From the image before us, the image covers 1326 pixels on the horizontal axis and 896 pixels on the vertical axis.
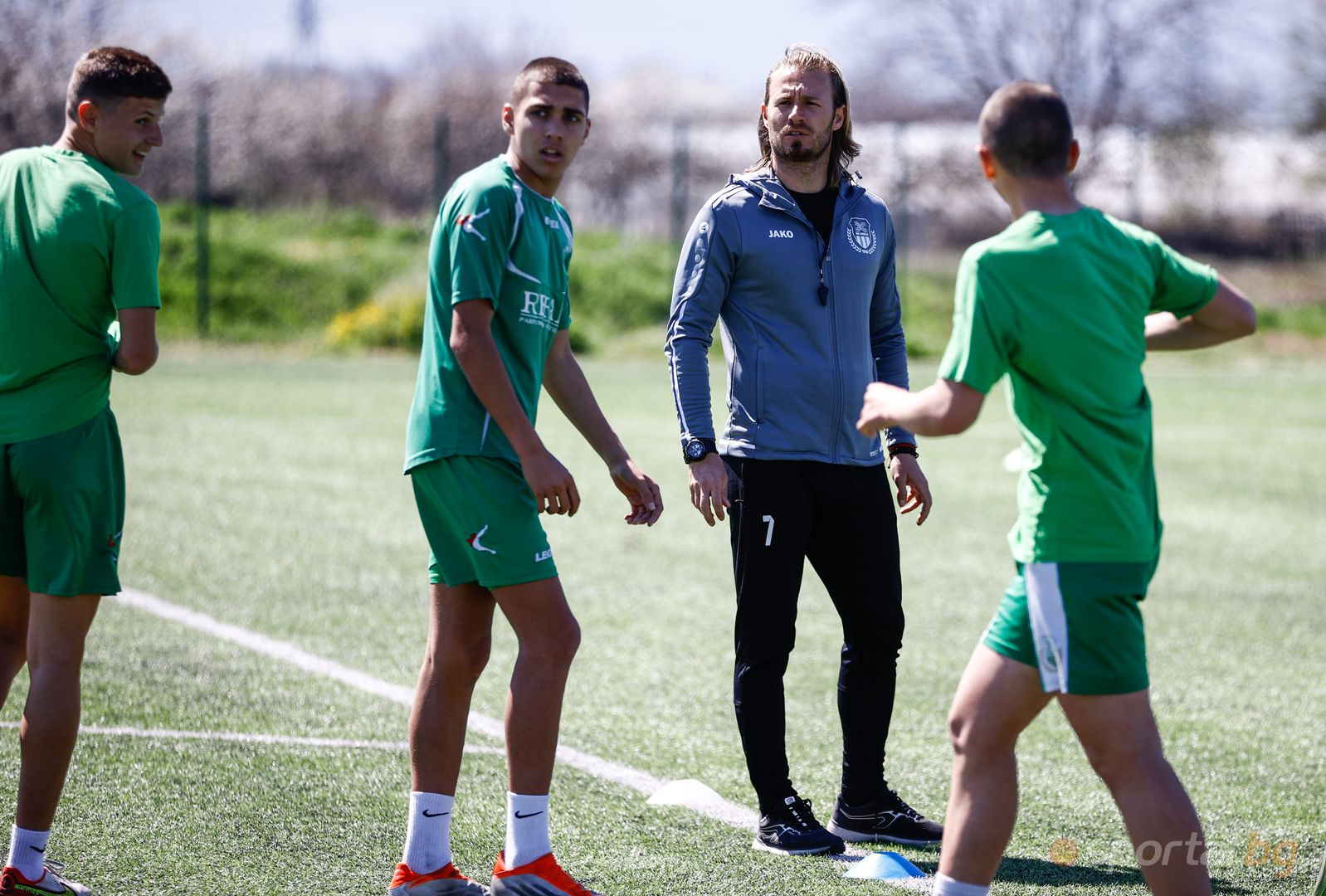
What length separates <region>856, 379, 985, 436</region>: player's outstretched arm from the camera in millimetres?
3139

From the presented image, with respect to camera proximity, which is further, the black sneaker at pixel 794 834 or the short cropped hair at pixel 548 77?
the black sneaker at pixel 794 834

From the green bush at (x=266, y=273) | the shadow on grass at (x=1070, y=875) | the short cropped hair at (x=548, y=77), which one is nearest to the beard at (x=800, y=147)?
the short cropped hair at (x=548, y=77)

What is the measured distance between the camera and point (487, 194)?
364cm

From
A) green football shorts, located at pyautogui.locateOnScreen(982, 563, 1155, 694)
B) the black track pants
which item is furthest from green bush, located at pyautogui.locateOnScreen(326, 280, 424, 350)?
green football shorts, located at pyautogui.locateOnScreen(982, 563, 1155, 694)

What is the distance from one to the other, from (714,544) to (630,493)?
5.74m

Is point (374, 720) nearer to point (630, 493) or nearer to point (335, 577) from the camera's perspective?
point (630, 493)

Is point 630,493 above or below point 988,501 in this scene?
above

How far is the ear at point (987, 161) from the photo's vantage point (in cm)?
320

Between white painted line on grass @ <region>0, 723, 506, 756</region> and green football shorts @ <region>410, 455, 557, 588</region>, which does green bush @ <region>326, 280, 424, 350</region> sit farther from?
green football shorts @ <region>410, 455, 557, 588</region>

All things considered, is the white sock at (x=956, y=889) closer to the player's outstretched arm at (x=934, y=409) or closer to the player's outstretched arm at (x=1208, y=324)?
the player's outstretched arm at (x=934, y=409)

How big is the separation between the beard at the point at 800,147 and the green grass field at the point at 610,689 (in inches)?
80.5

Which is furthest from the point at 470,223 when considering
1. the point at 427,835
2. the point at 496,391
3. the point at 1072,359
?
the point at 427,835

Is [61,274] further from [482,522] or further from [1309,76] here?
[1309,76]

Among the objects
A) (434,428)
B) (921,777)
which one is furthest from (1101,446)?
(921,777)
